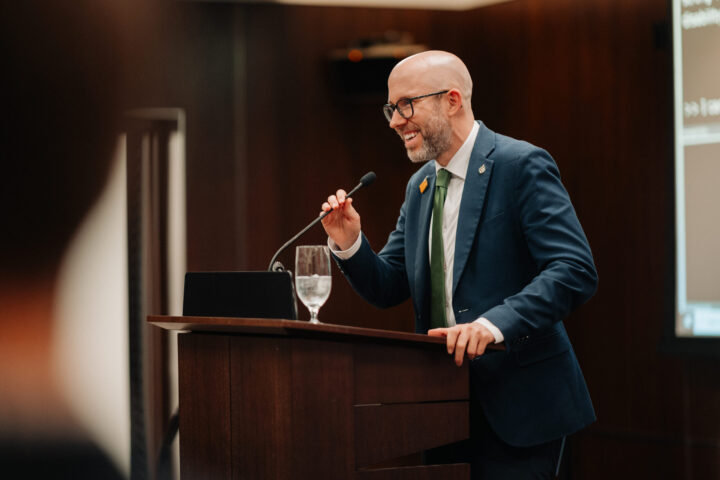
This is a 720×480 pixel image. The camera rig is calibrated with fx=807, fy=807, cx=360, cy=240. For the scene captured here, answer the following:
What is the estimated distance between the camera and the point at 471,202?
1871 millimetres

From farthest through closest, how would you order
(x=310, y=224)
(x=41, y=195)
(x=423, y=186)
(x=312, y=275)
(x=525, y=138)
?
(x=525, y=138) → (x=41, y=195) → (x=423, y=186) → (x=310, y=224) → (x=312, y=275)

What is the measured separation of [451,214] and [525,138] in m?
2.16

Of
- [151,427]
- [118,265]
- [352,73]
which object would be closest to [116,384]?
[151,427]

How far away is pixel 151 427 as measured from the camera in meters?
3.73

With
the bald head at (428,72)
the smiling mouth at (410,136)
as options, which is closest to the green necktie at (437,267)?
the smiling mouth at (410,136)

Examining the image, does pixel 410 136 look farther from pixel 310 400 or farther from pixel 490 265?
pixel 310 400

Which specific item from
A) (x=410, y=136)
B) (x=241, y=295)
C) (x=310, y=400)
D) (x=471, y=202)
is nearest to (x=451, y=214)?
(x=471, y=202)

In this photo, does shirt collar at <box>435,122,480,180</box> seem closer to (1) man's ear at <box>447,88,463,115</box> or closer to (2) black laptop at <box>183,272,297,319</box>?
(1) man's ear at <box>447,88,463,115</box>

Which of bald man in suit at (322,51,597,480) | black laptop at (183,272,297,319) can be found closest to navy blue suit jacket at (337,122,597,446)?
bald man in suit at (322,51,597,480)

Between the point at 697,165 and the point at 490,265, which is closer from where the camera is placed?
the point at 490,265

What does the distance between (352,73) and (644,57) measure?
138cm

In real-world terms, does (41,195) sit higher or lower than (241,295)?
higher

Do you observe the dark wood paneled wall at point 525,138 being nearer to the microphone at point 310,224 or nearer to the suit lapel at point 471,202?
Result: the suit lapel at point 471,202

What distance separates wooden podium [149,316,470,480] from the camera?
4.55ft
